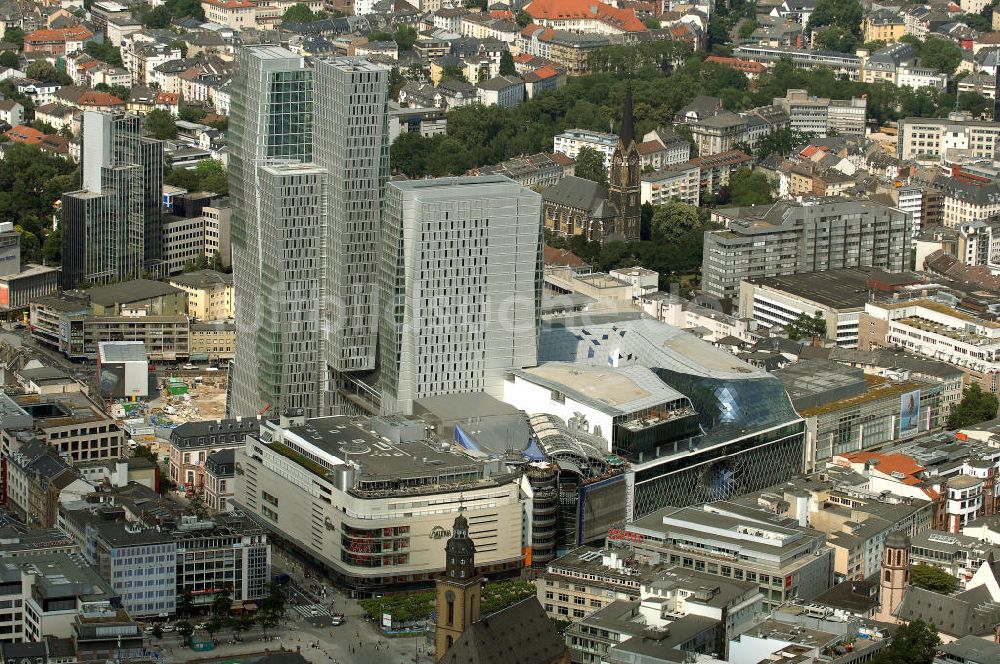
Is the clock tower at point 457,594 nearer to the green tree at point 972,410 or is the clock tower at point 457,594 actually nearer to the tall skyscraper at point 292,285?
the tall skyscraper at point 292,285

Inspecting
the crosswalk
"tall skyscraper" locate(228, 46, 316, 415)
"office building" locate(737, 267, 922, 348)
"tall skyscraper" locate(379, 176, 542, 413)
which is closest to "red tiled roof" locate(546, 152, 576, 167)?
"office building" locate(737, 267, 922, 348)

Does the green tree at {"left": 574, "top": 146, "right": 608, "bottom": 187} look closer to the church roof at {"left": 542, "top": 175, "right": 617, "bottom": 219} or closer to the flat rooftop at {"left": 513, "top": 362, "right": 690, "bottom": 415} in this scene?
the church roof at {"left": 542, "top": 175, "right": 617, "bottom": 219}

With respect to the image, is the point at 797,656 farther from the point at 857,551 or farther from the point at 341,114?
the point at 341,114

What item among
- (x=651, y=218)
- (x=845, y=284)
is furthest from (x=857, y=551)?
(x=651, y=218)

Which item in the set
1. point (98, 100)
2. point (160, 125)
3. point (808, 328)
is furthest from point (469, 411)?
point (98, 100)

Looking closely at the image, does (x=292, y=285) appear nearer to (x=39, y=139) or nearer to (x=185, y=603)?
(x=185, y=603)

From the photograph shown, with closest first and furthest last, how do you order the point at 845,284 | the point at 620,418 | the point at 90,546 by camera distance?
the point at 90,546, the point at 620,418, the point at 845,284

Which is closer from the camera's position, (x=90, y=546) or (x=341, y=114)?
(x=90, y=546)
